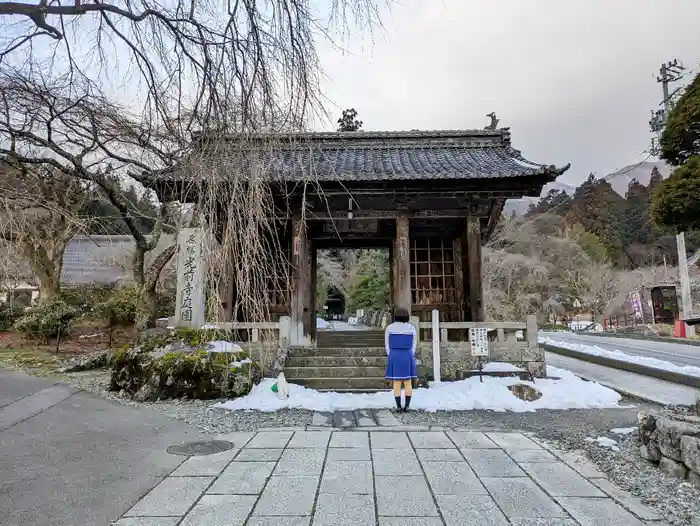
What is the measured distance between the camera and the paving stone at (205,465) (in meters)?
3.58

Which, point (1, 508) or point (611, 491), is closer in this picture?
point (1, 508)

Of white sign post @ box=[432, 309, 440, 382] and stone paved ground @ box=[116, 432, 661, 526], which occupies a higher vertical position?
white sign post @ box=[432, 309, 440, 382]

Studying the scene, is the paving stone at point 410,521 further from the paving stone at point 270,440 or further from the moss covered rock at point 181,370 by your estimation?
the moss covered rock at point 181,370

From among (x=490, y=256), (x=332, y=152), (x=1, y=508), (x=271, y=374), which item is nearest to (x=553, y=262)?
(x=490, y=256)

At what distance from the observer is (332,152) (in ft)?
38.0

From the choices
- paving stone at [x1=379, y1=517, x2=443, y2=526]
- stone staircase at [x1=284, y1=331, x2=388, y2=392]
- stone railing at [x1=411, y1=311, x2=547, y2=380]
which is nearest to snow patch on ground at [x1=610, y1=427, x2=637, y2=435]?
stone railing at [x1=411, y1=311, x2=547, y2=380]

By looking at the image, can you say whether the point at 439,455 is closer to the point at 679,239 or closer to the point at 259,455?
the point at 259,455

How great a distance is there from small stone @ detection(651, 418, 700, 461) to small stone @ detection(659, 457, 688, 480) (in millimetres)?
39

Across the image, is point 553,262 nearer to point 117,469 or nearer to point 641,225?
point 641,225

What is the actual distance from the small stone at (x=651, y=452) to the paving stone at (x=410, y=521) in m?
2.40

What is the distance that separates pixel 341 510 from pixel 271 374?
17.2ft

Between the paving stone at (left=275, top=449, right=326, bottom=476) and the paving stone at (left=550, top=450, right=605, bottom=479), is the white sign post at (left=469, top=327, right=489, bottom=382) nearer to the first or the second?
the paving stone at (left=550, top=450, right=605, bottom=479)

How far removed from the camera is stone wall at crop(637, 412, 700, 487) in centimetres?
335

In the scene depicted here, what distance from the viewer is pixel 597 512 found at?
287 centimetres
